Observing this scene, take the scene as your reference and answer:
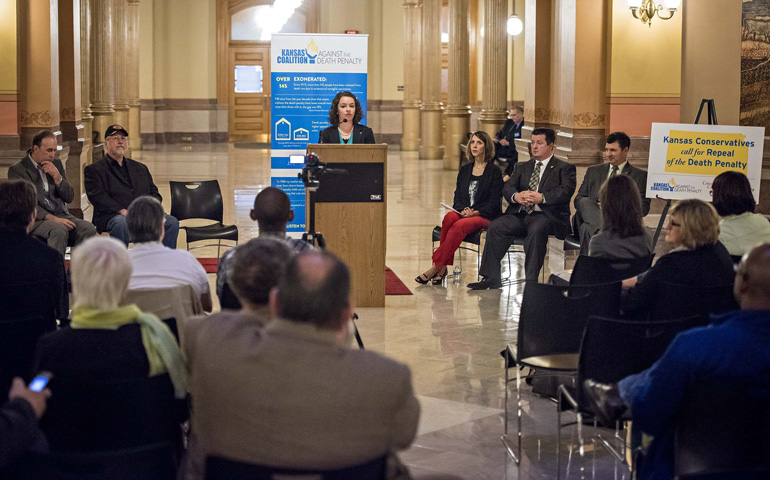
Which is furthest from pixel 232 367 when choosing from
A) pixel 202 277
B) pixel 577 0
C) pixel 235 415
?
pixel 577 0

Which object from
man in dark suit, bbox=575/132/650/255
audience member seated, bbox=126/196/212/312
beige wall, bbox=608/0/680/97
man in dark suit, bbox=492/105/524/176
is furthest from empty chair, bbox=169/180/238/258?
man in dark suit, bbox=492/105/524/176

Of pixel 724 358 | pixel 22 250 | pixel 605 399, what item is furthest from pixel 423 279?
pixel 724 358

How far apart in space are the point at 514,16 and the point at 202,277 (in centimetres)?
1607

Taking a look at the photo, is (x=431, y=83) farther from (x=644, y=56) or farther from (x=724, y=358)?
(x=724, y=358)

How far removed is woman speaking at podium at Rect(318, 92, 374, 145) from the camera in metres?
7.90

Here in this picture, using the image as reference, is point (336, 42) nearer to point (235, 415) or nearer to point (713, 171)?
point (713, 171)

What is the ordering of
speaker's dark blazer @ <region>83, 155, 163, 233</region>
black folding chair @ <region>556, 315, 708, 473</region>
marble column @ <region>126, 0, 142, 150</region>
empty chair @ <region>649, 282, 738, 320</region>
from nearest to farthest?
black folding chair @ <region>556, 315, 708, 473</region>, empty chair @ <region>649, 282, 738, 320</region>, speaker's dark blazer @ <region>83, 155, 163, 233</region>, marble column @ <region>126, 0, 142, 150</region>

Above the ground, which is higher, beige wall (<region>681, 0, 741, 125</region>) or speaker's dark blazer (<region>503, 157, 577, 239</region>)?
beige wall (<region>681, 0, 741, 125</region>)

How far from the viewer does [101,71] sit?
1664 centimetres

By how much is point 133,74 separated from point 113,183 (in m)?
17.3

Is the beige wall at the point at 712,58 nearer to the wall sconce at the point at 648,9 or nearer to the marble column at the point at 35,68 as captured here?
the wall sconce at the point at 648,9

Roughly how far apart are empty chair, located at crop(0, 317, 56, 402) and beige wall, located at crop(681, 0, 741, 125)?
6.77 meters

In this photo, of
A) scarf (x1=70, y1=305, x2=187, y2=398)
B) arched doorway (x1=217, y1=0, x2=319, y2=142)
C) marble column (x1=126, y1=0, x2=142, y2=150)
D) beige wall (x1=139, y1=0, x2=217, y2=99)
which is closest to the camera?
scarf (x1=70, y1=305, x2=187, y2=398)

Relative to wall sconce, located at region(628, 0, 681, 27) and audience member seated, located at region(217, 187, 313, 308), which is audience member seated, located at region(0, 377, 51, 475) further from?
wall sconce, located at region(628, 0, 681, 27)
